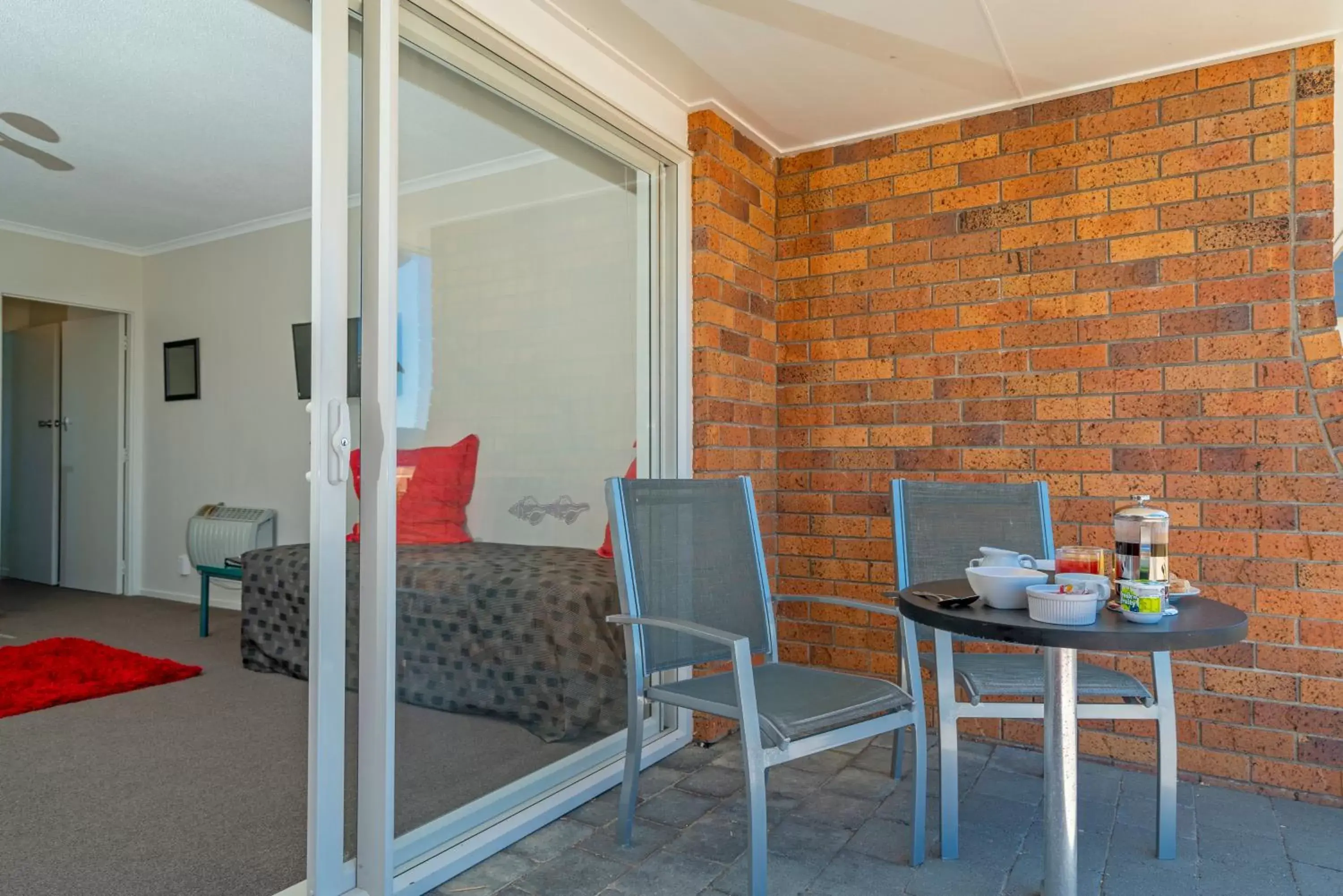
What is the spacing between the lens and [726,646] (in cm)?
200

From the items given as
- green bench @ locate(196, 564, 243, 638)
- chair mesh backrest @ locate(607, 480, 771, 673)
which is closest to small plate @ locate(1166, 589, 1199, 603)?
chair mesh backrest @ locate(607, 480, 771, 673)

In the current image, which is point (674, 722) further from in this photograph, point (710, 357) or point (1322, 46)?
point (1322, 46)

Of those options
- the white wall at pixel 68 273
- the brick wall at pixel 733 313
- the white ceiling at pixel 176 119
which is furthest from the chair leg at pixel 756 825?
the white wall at pixel 68 273

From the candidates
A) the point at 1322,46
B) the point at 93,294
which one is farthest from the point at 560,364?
the point at 93,294

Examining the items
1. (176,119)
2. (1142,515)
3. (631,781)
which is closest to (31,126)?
(176,119)

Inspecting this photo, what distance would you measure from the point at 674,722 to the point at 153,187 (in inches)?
160

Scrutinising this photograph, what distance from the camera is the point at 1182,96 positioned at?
272cm

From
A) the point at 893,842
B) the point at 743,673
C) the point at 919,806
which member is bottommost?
the point at 893,842

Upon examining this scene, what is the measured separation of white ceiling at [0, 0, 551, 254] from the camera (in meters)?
2.29

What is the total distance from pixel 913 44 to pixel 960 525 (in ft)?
4.95

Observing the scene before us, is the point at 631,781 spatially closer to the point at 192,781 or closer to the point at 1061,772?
the point at 1061,772

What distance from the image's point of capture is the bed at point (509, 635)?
6.53 ft

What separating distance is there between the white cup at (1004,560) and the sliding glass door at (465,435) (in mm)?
1168

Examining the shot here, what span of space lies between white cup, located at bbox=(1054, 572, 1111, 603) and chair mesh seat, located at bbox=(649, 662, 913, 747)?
21.1 inches
